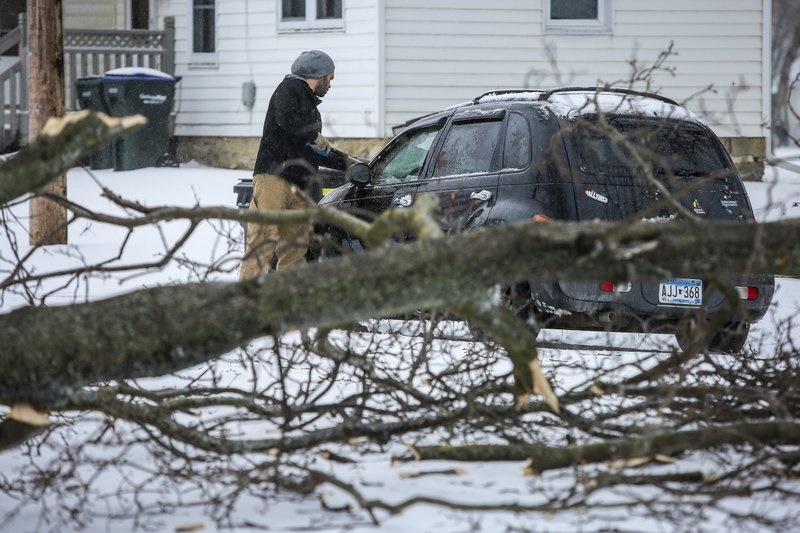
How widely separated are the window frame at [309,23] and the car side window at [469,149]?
9.37 metres

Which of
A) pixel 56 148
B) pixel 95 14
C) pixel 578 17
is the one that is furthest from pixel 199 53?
pixel 56 148

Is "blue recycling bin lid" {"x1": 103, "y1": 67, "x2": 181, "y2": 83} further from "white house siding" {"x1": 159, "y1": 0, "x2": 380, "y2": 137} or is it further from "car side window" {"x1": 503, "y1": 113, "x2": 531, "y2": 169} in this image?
"car side window" {"x1": 503, "y1": 113, "x2": 531, "y2": 169}

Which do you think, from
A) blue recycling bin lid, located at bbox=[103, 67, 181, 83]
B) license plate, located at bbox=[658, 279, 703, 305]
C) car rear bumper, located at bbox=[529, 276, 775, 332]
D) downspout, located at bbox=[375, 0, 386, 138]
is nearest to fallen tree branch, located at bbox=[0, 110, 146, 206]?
car rear bumper, located at bbox=[529, 276, 775, 332]

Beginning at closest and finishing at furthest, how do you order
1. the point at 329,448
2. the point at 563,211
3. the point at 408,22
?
the point at 329,448 → the point at 563,211 → the point at 408,22

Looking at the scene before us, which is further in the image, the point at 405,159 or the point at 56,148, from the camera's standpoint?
the point at 405,159

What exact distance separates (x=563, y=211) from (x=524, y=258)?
10.6 ft

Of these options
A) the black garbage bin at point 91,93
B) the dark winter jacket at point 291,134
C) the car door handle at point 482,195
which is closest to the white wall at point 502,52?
the black garbage bin at point 91,93

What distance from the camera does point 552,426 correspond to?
4645mm

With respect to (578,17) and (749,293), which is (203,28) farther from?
(749,293)

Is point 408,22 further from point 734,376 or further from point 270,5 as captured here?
point 734,376

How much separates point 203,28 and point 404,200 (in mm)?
11772

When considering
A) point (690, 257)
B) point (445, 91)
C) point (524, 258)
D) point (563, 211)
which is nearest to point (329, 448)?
point (524, 258)

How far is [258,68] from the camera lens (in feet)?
57.8

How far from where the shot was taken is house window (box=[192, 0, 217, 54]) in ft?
61.3
